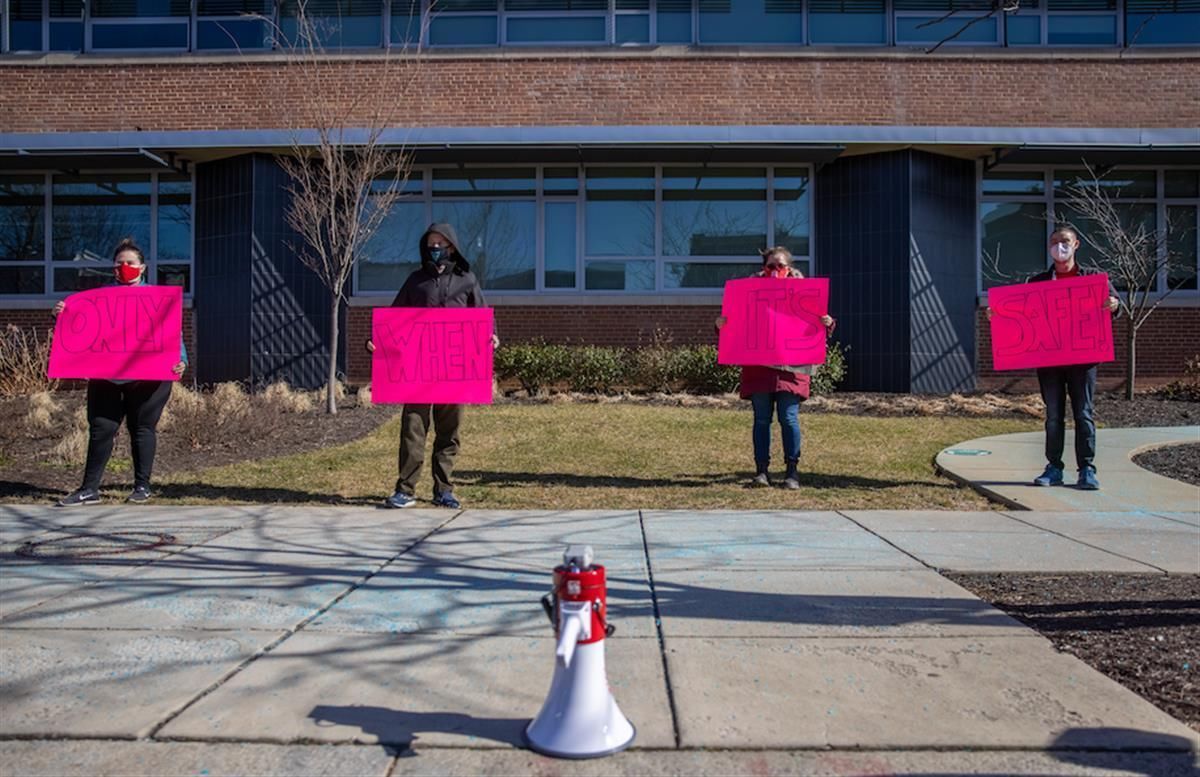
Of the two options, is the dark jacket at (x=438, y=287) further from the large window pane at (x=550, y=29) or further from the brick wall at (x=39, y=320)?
the large window pane at (x=550, y=29)

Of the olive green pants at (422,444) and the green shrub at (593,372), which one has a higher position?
the green shrub at (593,372)

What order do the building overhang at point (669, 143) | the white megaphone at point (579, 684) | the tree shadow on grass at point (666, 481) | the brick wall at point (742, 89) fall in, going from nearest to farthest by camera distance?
the white megaphone at point (579, 684) < the tree shadow on grass at point (666, 481) < the building overhang at point (669, 143) < the brick wall at point (742, 89)

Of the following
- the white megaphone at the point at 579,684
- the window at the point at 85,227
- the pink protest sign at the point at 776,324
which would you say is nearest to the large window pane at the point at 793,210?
the pink protest sign at the point at 776,324

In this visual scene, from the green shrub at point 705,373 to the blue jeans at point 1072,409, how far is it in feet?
18.6

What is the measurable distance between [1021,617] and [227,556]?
4.18 meters

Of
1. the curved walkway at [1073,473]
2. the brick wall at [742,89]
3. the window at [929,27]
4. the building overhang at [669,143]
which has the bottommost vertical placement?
the curved walkway at [1073,473]

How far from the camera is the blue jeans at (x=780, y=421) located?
743 centimetres

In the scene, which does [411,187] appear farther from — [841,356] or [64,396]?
[841,356]

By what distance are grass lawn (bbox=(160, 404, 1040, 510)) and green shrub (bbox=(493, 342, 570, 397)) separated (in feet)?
6.10

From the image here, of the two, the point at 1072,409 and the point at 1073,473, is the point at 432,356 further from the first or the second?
the point at 1073,473

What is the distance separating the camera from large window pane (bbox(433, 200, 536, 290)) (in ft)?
50.2

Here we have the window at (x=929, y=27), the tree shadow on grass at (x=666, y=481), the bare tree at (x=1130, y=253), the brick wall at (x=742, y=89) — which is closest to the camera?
the tree shadow on grass at (x=666, y=481)

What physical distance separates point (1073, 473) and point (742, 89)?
363 inches

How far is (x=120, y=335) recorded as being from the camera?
7059mm
